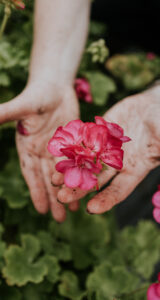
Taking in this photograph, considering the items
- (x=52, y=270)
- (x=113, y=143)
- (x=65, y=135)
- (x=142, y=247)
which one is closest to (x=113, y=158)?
(x=113, y=143)

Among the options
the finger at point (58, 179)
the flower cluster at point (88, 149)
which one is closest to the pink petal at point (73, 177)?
the flower cluster at point (88, 149)

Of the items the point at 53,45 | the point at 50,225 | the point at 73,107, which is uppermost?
the point at 53,45

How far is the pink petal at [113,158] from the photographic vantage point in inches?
37.6

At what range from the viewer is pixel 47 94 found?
4.33 feet

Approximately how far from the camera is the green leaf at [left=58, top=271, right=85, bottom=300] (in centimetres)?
140

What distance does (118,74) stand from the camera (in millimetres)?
2623

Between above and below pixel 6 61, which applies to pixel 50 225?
below

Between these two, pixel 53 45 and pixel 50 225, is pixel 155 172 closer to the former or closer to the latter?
pixel 50 225

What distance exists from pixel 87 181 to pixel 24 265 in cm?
65

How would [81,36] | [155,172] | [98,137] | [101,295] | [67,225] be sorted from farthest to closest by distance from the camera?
[155,172] → [67,225] → [81,36] → [101,295] → [98,137]

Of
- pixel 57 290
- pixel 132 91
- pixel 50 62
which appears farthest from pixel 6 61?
pixel 132 91

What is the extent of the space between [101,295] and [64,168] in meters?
0.65

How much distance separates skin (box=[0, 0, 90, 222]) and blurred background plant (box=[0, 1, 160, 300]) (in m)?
0.11

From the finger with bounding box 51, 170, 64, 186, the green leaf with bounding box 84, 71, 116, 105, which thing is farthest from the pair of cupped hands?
Result: the green leaf with bounding box 84, 71, 116, 105
